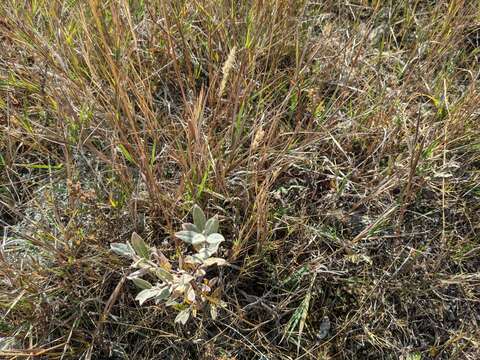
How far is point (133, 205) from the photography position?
1.27 metres

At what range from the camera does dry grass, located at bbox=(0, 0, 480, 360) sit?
121 centimetres

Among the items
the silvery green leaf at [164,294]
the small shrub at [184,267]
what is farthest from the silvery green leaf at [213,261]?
the silvery green leaf at [164,294]

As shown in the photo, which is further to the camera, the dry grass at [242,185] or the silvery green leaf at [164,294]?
the dry grass at [242,185]

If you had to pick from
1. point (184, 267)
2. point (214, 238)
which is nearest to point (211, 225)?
point (214, 238)

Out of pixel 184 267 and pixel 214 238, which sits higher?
pixel 214 238

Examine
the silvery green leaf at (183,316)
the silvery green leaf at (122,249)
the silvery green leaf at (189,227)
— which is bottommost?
the silvery green leaf at (183,316)

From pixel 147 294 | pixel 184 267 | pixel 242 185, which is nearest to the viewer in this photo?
pixel 147 294

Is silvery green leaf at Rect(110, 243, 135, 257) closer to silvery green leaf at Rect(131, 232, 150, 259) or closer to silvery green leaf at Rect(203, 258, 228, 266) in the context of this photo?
silvery green leaf at Rect(131, 232, 150, 259)

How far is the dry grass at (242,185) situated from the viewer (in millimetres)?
1215

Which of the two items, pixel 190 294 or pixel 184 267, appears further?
pixel 184 267

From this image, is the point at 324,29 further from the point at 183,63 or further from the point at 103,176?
the point at 103,176

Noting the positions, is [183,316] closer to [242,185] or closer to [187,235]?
[187,235]

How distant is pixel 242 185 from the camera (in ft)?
4.19

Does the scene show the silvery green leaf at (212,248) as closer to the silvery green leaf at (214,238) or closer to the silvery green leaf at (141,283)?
the silvery green leaf at (214,238)
